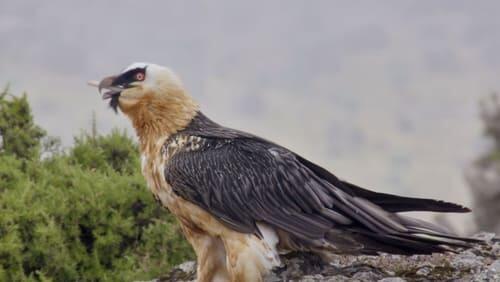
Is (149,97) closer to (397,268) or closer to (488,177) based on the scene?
(397,268)

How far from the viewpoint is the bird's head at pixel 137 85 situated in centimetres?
848

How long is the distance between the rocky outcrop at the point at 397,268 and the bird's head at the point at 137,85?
1.77 metres

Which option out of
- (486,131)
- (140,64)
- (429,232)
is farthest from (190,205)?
(486,131)

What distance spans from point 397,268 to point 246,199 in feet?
5.07

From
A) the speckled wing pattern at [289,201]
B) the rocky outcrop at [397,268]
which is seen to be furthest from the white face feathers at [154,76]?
the rocky outcrop at [397,268]

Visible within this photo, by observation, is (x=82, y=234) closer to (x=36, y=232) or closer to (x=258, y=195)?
(x=36, y=232)

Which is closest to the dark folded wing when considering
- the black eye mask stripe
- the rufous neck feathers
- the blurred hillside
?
the rufous neck feathers

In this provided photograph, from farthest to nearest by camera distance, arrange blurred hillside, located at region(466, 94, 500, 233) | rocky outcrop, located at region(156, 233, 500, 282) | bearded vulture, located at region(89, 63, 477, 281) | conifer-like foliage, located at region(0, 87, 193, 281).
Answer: blurred hillside, located at region(466, 94, 500, 233), conifer-like foliage, located at region(0, 87, 193, 281), rocky outcrop, located at region(156, 233, 500, 282), bearded vulture, located at region(89, 63, 477, 281)

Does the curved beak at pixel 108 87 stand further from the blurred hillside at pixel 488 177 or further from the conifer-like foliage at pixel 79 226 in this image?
the blurred hillside at pixel 488 177

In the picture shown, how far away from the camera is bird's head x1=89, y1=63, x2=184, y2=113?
27.8 feet

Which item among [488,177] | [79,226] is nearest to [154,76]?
[79,226]

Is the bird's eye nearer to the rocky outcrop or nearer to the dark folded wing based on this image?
the dark folded wing

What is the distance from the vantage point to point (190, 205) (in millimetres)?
7988

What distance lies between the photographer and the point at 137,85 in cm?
848
